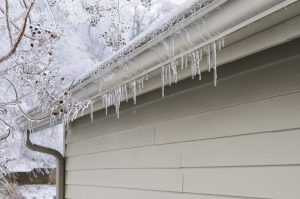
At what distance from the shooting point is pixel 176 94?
9.29ft

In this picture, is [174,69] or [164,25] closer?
[164,25]

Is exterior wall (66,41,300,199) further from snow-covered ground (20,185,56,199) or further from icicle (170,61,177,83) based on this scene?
snow-covered ground (20,185,56,199)

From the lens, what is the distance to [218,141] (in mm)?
2354

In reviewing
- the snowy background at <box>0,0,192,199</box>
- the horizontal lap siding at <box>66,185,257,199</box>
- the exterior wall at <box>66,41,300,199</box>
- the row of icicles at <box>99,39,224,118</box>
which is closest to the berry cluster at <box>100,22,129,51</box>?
the snowy background at <box>0,0,192,199</box>

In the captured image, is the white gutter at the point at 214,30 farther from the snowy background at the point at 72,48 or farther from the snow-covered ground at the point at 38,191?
the snow-covered ground at the point at 38,191

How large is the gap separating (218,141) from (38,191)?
12.2 meters

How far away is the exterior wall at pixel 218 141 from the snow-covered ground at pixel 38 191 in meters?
10.1

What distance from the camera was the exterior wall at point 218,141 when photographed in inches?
76.2

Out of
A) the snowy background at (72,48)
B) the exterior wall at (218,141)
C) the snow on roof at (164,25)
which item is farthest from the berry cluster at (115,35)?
the snow on roof at (164,25)

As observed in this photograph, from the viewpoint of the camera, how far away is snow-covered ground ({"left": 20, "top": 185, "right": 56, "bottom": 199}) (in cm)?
1327

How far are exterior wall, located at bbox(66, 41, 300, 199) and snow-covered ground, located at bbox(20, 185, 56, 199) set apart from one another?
→ 399 inches

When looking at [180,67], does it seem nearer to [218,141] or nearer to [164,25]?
[164,25]

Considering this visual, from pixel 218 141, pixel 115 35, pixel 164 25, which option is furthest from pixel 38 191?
pixel 164 25

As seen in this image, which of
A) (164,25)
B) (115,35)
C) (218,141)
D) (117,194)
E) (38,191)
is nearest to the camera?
(164,25)
